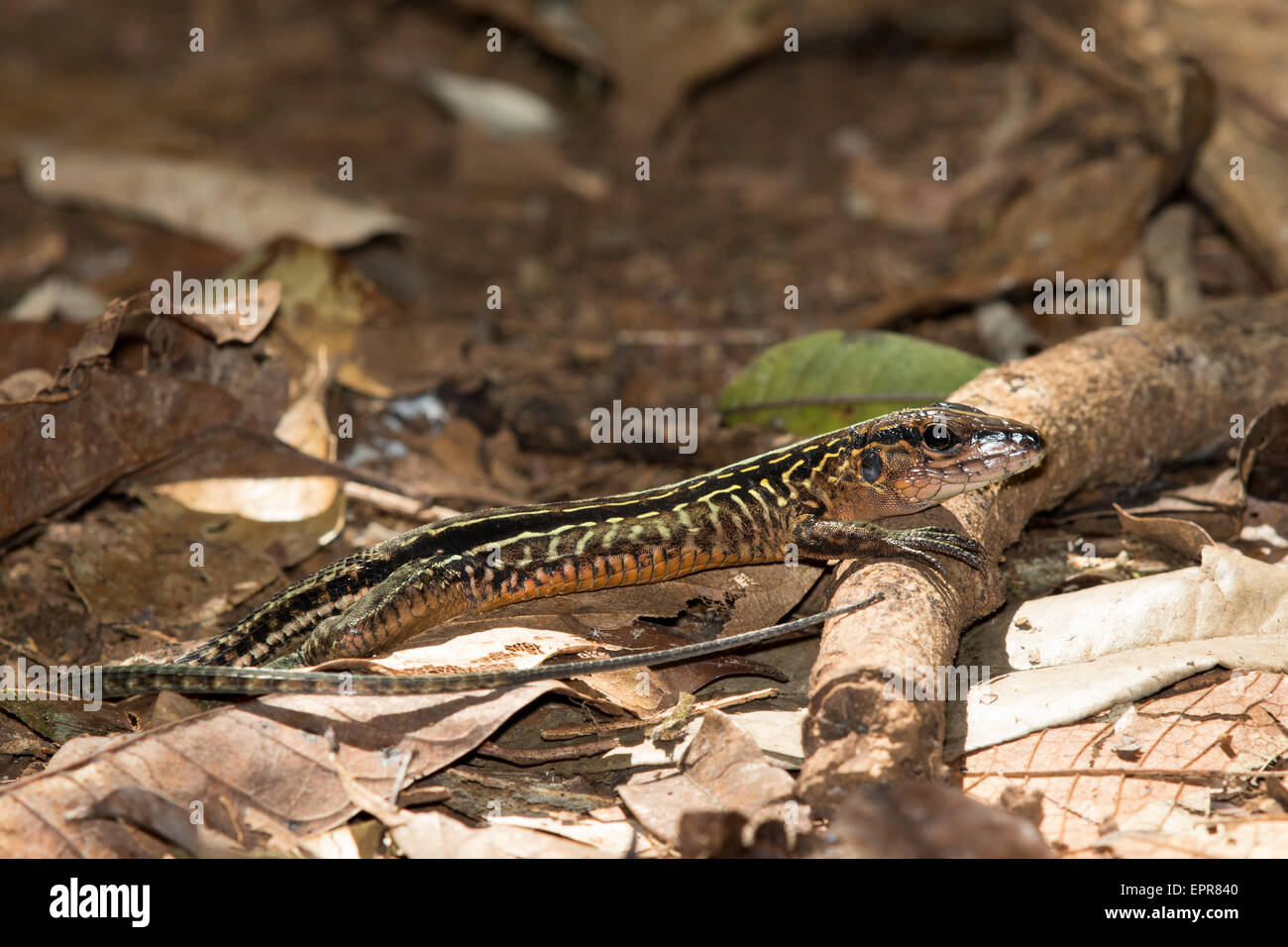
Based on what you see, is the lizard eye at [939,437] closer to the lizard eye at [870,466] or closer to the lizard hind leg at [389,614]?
the lizard eye at [870,466]

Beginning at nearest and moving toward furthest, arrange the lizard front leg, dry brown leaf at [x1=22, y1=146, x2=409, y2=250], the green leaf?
the lizard front leg, the green leaf, dry brown leaf at [x1=22, y1=146, x2=409, y2=250]

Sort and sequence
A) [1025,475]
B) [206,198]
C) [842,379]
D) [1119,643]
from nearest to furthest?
1. [1119,643]
2. [1025,475]
3. [842,379]
4. [206,198]

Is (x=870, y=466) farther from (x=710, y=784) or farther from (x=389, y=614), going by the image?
(x=389, y=614)

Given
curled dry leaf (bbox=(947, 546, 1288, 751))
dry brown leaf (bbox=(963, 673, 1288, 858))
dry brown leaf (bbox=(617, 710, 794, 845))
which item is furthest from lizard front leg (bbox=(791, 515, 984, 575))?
dry brown leaf (bbox=(617, 710, 794, 845))

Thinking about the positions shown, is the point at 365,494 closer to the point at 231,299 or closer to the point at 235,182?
the point at 231,299

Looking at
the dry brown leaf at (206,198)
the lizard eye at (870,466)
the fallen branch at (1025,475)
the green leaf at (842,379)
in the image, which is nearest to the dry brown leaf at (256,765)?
the fallen branch at (1025,475)

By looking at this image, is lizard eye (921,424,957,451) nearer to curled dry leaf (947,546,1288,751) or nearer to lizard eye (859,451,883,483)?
lizard eye (859,451,883,483)

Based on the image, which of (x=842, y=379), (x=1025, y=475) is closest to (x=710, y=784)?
(x=1025, y=475)
